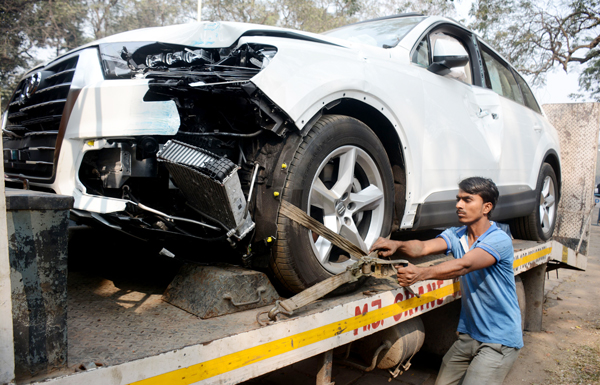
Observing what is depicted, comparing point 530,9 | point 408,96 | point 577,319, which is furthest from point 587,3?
point 408,96

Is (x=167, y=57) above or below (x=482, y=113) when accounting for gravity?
above

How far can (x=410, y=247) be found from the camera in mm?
2688

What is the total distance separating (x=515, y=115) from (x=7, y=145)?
401 centimetres

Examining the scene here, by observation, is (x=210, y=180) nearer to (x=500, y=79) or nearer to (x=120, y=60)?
(x=120, y=60)

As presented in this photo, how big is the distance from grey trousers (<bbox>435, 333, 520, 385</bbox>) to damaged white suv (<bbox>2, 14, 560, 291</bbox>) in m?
0.78

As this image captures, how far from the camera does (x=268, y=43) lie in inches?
80.6

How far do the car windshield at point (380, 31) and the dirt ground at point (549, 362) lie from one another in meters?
2.09

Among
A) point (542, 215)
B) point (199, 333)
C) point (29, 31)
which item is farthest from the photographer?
point (29, 31)

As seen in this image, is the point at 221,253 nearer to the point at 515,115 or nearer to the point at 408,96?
the point at 408,96

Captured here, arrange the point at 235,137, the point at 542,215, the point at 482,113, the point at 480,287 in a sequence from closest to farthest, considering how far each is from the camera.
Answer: the point at 235,137, the point at 480,287, the point at 482,113, the point at 542,215

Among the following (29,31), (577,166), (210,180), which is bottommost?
(577,166)

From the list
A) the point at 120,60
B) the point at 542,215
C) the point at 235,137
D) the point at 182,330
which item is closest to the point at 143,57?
the point at 120,60

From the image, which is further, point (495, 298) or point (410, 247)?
point (410, 247)

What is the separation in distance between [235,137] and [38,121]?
1.13 metres
